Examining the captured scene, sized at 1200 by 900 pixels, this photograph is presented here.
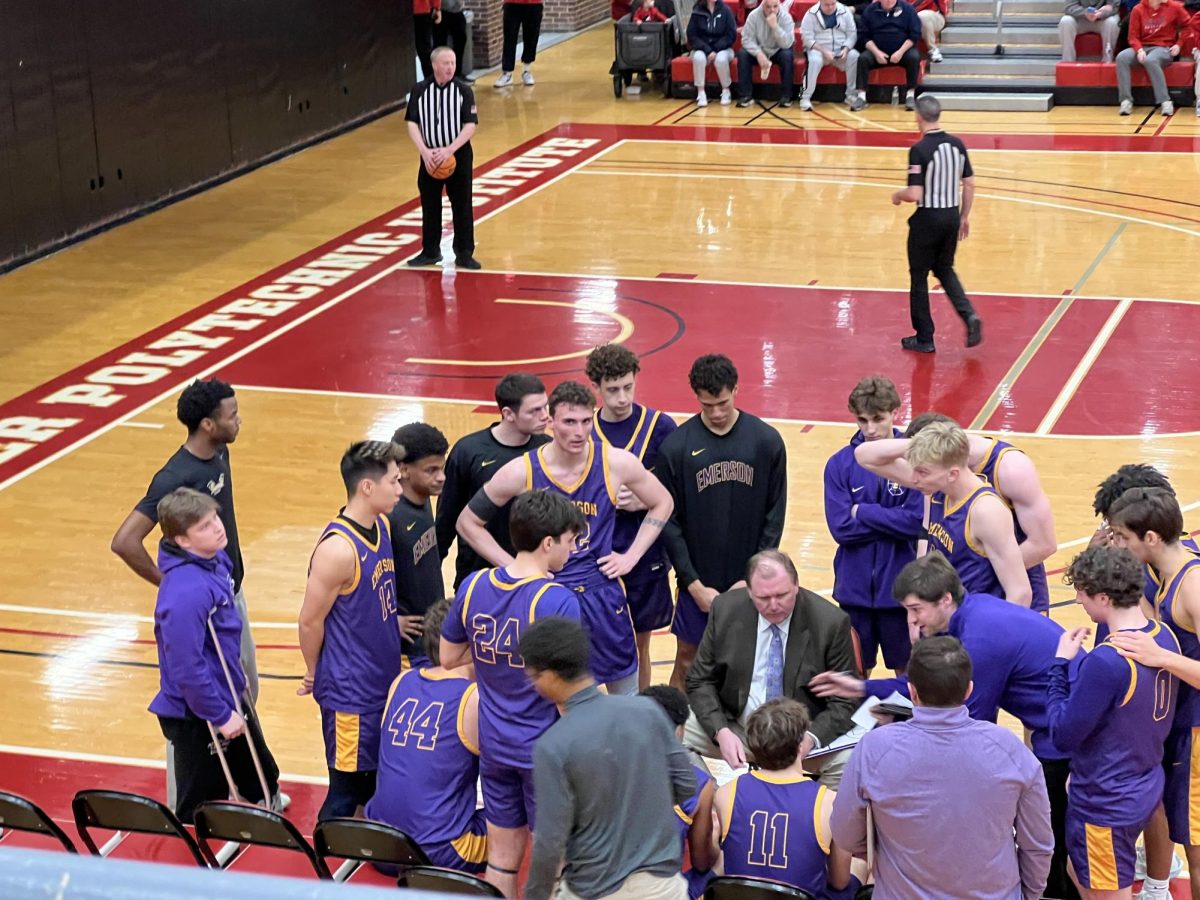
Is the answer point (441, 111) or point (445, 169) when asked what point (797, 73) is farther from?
point (445, 169)

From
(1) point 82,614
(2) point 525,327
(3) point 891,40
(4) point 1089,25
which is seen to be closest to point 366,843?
(1) point 82,614

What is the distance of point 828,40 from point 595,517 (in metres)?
16.0

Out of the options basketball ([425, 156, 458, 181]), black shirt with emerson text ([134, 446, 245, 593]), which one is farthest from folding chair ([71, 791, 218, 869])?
basketball ([425, 156, 458, 181])

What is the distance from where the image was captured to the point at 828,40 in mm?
20562

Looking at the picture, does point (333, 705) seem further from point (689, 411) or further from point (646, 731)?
point (689, 411)

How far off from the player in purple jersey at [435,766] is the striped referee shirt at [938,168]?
7139 millimetres

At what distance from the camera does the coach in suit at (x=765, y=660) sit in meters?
5.28

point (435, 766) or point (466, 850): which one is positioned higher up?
point (435, 766)

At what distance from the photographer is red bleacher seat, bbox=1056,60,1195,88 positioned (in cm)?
1952

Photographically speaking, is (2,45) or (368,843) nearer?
(368,843)

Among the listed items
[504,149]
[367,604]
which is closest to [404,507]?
[367,604]

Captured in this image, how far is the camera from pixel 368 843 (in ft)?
15.0

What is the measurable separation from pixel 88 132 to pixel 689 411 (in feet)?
26.3

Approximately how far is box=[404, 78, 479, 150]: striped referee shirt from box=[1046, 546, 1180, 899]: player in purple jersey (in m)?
9.97
